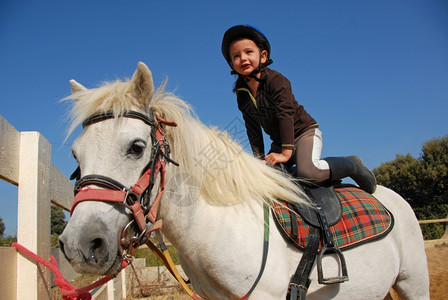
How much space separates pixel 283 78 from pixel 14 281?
2.54 meters

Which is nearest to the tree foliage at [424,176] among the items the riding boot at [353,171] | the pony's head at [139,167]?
the riding boot at [353,171]

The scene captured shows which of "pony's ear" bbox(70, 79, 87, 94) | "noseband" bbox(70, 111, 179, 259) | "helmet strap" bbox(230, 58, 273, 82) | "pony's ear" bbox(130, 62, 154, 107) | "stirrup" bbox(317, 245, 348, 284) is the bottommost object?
"stirrup" bbox(317, 245, 348, 284)

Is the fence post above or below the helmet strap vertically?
below

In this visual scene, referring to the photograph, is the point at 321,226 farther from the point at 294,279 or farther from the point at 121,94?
the point at 121,94

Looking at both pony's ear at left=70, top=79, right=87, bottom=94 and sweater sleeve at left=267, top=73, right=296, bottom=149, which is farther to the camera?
sweater sleeve at left=267, top=73, right=296, bottom=149

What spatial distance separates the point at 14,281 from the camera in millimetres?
1931

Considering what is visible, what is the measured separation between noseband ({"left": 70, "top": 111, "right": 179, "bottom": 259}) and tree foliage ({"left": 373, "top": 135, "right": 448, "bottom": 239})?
30217 mm

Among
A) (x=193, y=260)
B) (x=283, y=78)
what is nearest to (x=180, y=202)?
(x=193, y=260)

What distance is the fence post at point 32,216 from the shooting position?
6.53 ft

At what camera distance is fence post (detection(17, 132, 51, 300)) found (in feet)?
6.53

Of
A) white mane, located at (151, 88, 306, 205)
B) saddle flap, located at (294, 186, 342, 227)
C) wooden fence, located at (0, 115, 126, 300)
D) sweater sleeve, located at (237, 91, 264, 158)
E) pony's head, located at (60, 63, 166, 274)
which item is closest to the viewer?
pony's head, located at (60, 63, 166, 274)

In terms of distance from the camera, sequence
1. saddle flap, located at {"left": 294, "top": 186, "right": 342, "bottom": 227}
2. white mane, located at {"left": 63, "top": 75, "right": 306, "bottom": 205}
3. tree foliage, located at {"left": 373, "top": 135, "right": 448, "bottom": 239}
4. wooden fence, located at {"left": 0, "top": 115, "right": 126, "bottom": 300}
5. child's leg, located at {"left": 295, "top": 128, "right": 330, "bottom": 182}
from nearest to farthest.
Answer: wooden fence, located at {"left": 0, "top": 115, "right": 126, "bottom": 300}
white mane, located at {"left": 63, "top": 75, "right": 306, "bottom": 205}
saddle flap, located at {"left": 294, "top": 186, "right": 342, "bottom": 227}
child's leg, located at {"left": 295, "top": 128, "right": 330, "bottom": 182}
tree foliage, located at {"left": 373, "top": 135, "right": 448, "bottom": 239}

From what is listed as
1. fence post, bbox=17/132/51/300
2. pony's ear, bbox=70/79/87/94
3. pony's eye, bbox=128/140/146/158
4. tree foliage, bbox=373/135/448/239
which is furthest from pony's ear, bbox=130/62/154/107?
tree foliage, bbox=373/135/448/239

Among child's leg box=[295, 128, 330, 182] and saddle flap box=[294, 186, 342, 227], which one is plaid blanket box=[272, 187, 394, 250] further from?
child's leg box=[295, 128, 330, 182]
